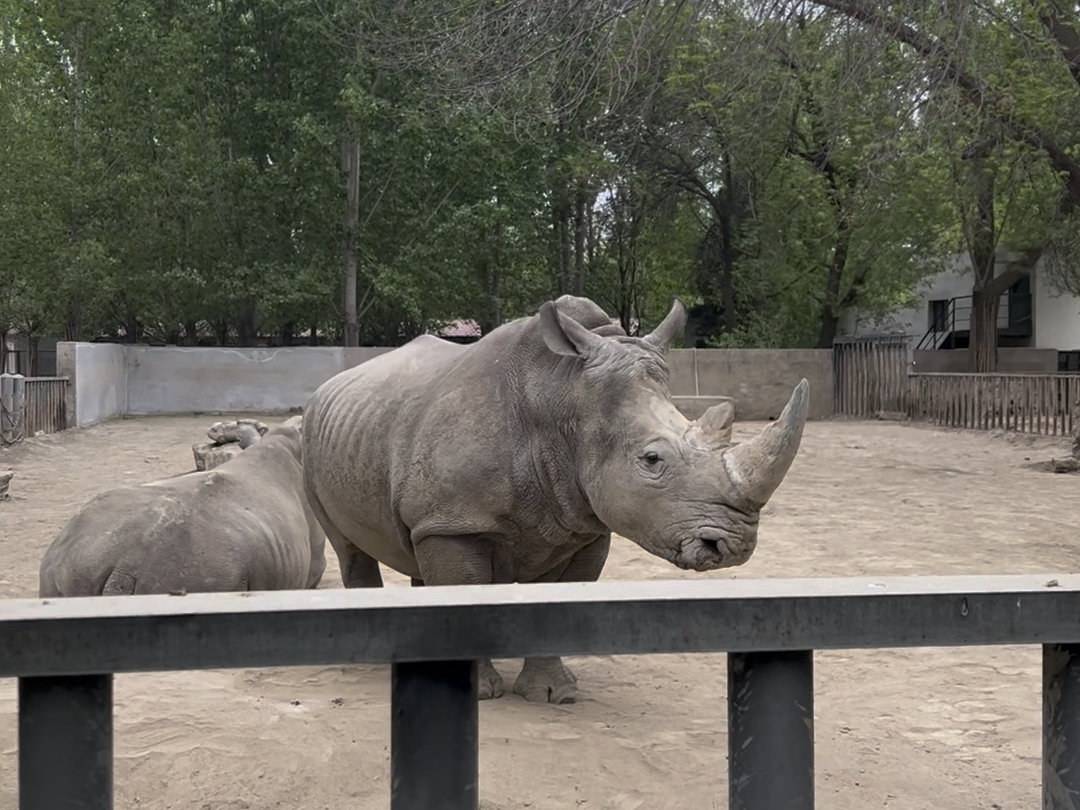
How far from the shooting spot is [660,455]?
12.6ft

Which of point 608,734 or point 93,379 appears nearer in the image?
point 608,734

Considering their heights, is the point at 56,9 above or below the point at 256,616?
above

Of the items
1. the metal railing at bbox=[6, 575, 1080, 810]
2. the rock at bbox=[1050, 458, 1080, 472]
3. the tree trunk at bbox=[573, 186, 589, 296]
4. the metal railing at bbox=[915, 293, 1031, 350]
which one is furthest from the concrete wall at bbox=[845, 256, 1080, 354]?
the metal railing at bbox=[6, 575, 1080, 810]

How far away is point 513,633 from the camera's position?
1.64 m

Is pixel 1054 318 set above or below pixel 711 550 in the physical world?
above

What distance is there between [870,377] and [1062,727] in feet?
83.4

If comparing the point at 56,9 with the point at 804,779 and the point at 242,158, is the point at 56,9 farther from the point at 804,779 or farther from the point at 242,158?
the point at 804,779

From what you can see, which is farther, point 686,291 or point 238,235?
point 686,291

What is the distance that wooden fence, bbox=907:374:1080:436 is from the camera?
64.2 feet

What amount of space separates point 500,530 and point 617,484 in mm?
723

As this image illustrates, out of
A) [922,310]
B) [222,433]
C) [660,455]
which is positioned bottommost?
[222,433]

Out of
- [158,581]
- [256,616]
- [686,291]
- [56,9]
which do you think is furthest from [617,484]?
[686,291]

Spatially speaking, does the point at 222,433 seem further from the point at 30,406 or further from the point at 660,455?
the point at 30,406

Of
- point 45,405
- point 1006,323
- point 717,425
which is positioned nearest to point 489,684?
point 717,425
